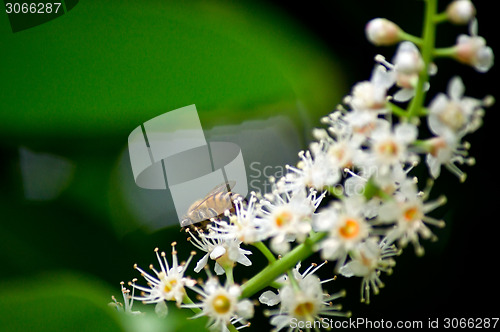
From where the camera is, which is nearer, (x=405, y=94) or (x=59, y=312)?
(x=59, y=312)

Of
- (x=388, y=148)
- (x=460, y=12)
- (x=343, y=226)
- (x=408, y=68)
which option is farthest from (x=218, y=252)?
(x=460, y=12)

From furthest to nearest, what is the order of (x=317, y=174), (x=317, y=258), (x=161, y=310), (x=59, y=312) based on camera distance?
(x=317, y=258), (x=161, y=310), (x=317, y=174), (x=59, y=312)

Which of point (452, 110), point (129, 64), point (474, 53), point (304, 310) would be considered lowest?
point (304, 310)

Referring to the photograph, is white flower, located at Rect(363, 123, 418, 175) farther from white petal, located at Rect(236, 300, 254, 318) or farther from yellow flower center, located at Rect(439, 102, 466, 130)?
white petal, located at Rect(236, 300, 254, 318)

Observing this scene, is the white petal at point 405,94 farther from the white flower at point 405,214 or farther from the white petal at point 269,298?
the white petal at point 269,298

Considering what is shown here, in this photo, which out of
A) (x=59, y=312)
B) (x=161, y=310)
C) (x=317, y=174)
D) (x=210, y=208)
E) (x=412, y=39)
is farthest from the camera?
(x=210, y=208)

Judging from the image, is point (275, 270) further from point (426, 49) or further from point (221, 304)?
point (426, 49)

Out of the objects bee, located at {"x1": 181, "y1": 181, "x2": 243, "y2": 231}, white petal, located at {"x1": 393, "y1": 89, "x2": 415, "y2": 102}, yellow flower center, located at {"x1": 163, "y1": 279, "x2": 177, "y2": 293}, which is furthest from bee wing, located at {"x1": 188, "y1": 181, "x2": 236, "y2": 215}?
white petal, located at {"x1": 393, "y1": 89, "x2": 415, "y2": 102}
